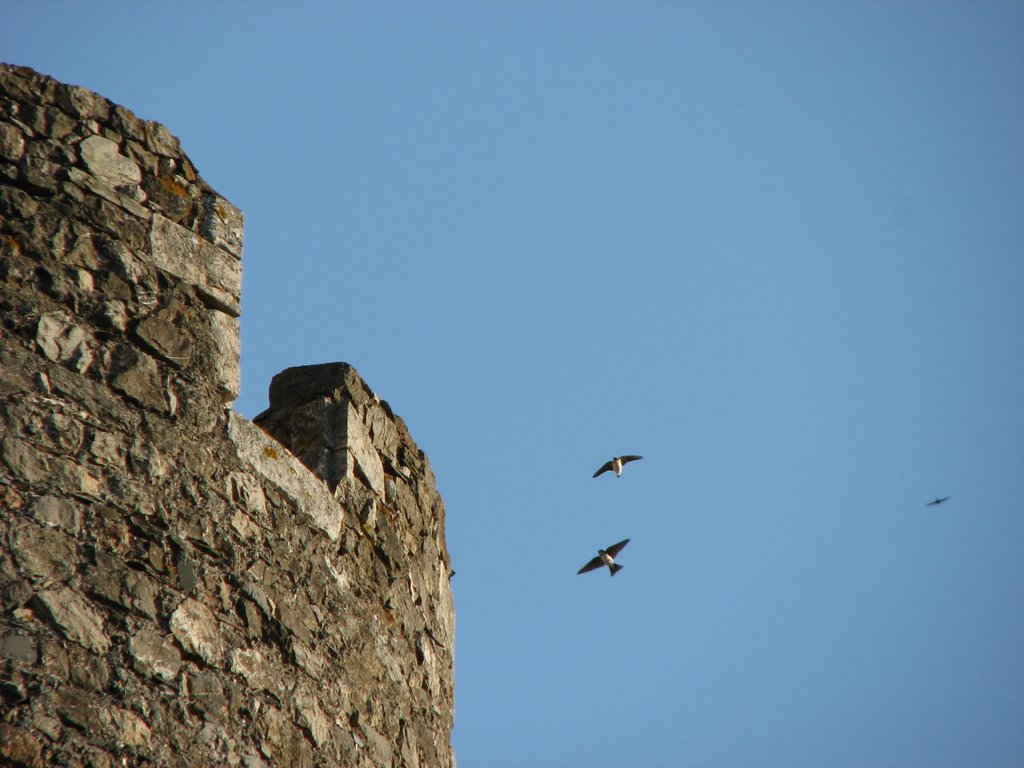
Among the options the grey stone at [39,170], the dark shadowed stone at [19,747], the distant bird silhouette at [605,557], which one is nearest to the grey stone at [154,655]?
the dark shadowed stone at [19,747]

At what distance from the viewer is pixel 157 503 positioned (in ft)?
13.3

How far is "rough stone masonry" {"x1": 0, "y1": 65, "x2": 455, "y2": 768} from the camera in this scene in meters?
3.66

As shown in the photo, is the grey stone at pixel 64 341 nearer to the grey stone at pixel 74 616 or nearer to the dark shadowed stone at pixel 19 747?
the grey stone at pixel 74 616

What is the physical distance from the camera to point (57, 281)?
13.3 feet

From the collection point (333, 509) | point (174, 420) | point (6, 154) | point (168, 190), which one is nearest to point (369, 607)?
point (333, 509)

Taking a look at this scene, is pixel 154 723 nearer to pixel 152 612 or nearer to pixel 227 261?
pixel 152 612

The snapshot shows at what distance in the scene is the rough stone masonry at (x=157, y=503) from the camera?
3656mm

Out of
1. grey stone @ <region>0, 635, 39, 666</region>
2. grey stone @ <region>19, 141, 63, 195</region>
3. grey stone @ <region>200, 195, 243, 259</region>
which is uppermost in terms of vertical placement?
grey stone @ <region>200, 195, 243, 259</region>

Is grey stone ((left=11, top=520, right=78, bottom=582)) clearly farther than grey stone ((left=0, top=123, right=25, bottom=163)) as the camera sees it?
No

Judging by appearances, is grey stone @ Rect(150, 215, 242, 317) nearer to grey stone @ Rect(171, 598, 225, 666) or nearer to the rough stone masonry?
the rough stone masonry

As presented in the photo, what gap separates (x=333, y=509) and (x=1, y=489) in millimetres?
1377

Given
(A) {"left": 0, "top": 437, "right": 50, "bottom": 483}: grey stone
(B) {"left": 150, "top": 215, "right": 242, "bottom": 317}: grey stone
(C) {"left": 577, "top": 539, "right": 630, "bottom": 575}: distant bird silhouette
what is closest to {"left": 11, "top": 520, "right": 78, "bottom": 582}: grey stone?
(A) {"left": 0, "top": 437, "right": 50, "bottom": 483}: grey stone

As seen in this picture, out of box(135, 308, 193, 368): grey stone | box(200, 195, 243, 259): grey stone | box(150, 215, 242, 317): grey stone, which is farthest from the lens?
box(200, 195, 243, 259): grey stone

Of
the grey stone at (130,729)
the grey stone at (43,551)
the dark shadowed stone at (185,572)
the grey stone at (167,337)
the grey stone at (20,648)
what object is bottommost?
the grey stone at (130,729)
